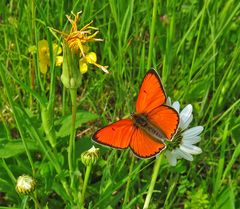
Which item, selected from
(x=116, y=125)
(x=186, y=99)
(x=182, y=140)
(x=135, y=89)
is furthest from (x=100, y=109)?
(x=116, y=125)

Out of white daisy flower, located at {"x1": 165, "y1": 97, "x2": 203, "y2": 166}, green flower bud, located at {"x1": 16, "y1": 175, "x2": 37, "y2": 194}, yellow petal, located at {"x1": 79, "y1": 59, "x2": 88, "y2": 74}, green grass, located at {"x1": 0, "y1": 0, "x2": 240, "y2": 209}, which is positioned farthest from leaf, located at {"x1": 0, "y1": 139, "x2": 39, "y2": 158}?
white daisy flower, located at {"x1": 165, "y1": 97, "x2": 203, "y2": 166}

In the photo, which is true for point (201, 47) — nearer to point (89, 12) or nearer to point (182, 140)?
point (89, 12)

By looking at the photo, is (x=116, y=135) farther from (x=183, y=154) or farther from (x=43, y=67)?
(x=43, y=67)

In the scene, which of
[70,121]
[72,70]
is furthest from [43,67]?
[72,70]

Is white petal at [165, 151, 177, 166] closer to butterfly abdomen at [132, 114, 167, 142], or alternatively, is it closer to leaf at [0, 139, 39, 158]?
butterfly abdomen at [132, 114, 167, 142]

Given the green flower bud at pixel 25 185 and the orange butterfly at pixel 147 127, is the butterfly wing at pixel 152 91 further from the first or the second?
the green flower bud at pixel 25 185

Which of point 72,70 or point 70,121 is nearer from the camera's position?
point 72,70

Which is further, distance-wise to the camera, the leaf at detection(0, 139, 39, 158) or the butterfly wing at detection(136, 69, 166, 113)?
the leaf at detection(0, 139, 39, 158)

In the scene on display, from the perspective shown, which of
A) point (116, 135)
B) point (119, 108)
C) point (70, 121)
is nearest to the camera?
point (116, 135)
